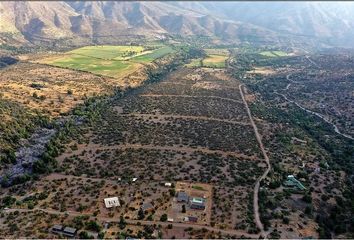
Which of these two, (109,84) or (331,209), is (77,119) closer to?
(109,84)

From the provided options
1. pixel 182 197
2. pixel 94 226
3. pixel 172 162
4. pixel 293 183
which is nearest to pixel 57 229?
pixel 94 226

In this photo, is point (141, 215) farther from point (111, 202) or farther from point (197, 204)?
point (197, 204)

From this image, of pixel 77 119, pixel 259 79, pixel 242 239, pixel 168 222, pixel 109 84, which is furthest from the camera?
pixel 259 79

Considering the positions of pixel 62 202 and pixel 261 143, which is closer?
pixel 62 202

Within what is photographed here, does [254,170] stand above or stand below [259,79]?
above

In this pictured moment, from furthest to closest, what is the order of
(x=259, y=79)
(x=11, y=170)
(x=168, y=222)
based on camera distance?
(x=259, y=79) < (x=11, y=170) < (x=168, y=222)

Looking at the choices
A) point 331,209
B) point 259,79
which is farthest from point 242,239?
point 259,79

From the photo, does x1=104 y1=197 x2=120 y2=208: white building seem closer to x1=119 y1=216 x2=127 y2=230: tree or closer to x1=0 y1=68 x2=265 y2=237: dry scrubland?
x1=0 y1=68 x2=265 y2=237: dry scrubland
